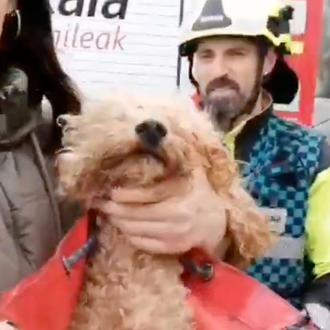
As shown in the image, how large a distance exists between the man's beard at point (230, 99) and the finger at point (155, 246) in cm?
73

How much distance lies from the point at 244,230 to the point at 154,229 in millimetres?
133

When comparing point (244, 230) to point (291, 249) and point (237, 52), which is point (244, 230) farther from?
point (237, 52)

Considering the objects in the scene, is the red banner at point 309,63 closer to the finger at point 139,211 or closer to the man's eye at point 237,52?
the man's eye at point 237,52

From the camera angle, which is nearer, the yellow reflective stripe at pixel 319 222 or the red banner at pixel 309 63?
the yellow reflective stripe at pixel 319 222

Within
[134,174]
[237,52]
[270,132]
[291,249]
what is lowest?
[291,249]

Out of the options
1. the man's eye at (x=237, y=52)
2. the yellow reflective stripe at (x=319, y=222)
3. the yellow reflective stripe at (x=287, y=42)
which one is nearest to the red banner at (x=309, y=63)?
the yellow reflective stripe at (x=287, y=42)

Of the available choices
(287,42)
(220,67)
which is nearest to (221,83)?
(220,67)

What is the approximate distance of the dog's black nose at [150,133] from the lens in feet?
3.26

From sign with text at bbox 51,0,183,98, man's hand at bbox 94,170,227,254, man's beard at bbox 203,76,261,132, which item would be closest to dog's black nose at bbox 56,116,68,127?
man's hand at bbox 94,170,227,254

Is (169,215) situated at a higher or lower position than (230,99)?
higher

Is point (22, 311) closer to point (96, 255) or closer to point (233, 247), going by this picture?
point (96, 255)

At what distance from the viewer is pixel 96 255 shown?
3.57 ft

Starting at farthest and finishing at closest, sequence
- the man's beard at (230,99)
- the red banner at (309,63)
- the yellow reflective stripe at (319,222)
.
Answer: the red banner at (309,63), the man's beard at (230,99), the yellow reflective stripe at (319,222)

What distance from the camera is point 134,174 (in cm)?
101
